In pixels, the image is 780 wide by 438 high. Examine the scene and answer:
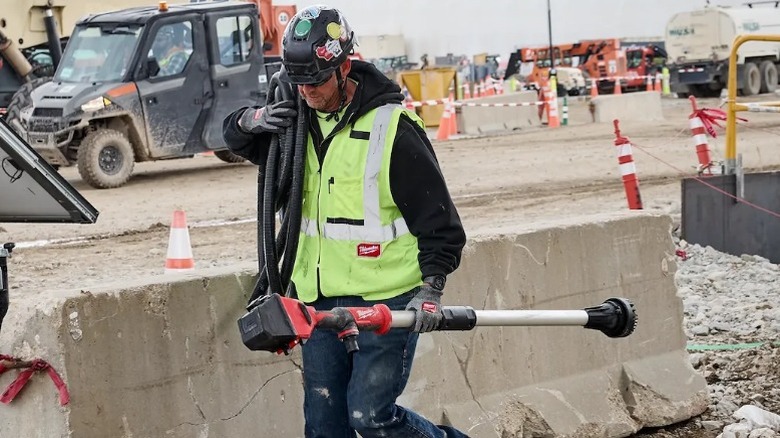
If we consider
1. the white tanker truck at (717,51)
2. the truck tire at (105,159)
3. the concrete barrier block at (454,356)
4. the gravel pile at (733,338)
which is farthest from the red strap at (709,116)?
the white tanker truck at (717,51)

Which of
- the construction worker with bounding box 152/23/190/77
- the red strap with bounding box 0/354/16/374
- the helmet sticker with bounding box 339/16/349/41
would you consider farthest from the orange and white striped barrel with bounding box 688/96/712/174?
the red strap with bounding box 0/354/16/374

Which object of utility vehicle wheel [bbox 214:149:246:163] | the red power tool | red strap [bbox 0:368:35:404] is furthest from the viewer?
utility vehicle wheel [bbox 214:149:246:163]

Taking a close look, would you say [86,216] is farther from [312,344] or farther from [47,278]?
[47,278]

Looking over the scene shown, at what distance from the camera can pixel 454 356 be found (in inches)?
229

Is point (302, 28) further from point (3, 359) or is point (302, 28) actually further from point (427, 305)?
point (3, 359)

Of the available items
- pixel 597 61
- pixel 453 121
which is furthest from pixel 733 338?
pixel 597 61

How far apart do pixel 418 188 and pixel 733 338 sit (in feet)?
14.3

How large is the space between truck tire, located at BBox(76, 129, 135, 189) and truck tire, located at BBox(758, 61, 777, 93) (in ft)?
77.0

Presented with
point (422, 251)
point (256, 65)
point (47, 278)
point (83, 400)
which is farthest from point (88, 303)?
point (256, 65)

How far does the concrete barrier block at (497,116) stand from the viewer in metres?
25.2

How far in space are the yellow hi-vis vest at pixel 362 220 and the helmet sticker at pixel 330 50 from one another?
252 millimetres

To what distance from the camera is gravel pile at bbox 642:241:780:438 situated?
649 cm

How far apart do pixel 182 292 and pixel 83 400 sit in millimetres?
576

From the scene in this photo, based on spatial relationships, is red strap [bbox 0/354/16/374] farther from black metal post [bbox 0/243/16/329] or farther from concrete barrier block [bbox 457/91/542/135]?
concrete barrier block [bbox 457/91/542/135]
